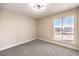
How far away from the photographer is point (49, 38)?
4125 mm

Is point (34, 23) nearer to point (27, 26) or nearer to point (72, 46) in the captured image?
point (27, 26)

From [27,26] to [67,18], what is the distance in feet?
7.38

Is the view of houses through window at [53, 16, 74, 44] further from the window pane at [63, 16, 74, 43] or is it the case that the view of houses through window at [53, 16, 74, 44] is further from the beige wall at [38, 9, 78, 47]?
the beige wall at [38, 9, 78, 47]

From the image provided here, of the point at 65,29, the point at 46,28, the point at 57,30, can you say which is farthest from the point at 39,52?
the point at 46,28

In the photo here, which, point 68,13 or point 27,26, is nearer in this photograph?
point 68,13

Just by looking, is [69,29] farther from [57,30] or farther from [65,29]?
[57,30]

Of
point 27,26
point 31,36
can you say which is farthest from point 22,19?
point 31,36

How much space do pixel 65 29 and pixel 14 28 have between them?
236 centimetres

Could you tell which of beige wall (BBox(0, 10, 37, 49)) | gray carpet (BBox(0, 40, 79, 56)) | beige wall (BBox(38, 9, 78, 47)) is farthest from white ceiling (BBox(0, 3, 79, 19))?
gray carpet (BBox(0, 40, 79, 56))

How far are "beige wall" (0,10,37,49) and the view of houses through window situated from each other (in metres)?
1.57

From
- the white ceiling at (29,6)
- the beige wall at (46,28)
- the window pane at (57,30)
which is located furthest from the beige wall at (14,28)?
the window pane at (57,30)

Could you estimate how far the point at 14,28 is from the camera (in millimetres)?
3213

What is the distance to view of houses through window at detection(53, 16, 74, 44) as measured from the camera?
2.91 metres

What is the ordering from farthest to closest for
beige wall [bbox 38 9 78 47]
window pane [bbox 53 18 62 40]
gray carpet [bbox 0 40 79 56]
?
1. beige wall [bbox 38 9 78 47]
2. window pane [bbox 53 18 62 40]
3. gray carpet [bbox 0 40 79 56]
